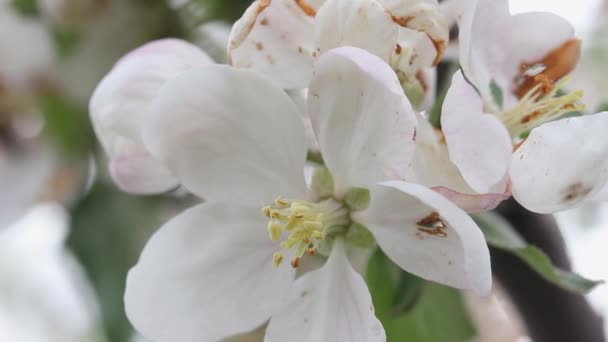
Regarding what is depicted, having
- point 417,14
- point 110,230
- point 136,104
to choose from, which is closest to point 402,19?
point 417,14

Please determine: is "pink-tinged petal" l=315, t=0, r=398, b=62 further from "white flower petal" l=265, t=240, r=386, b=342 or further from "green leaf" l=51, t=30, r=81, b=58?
"green leaf" l=51, t=30, r=81, b=58

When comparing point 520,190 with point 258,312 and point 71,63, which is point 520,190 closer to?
point 258,312

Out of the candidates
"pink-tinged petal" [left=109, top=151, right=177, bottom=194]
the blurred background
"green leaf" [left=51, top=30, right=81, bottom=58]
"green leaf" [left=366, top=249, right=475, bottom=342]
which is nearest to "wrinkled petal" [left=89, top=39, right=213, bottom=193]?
"pink-tinged petal" [left=109, top=151, right=177, bottom=194]

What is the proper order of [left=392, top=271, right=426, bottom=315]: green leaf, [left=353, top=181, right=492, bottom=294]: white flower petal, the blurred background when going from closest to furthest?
[left=353, top=181, right=492, bottom=294]: white flower petal < [left=392, top=271, right=426, bottom=315]: green leaf < the blurred background

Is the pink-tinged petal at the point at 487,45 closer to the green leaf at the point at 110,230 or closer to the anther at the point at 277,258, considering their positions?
the anther at the point at 277,258

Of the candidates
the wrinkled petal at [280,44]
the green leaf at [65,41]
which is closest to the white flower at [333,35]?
the wrinkled petal at [280,44]

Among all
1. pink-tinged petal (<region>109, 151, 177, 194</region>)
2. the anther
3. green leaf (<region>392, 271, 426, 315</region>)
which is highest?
pink-tinged petal (<region>109, 151, 177, 194</region>)

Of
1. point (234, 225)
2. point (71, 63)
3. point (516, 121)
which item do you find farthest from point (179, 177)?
point (71, 63)
